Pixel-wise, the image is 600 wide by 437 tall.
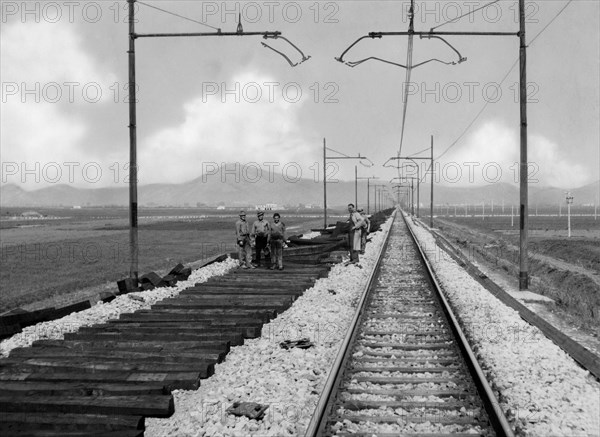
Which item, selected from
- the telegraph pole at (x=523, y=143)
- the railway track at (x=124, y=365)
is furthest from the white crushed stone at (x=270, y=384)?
the telegraph pole at (x=523, y=143)

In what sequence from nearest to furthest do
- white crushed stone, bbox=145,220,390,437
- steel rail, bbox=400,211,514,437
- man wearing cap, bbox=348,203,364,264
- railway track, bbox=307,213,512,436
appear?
1. steel rail, bbox=400,211,514,437
2. railway track, bbox=307,213,512,436
3. white crushed stone, bbox=145,220,390,437
4. man wearing cap, bbox=348,203,364,264

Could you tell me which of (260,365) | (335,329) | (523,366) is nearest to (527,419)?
(523,366)

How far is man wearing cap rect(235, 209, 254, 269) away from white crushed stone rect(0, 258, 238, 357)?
1.79m

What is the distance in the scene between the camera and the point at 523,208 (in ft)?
45.2

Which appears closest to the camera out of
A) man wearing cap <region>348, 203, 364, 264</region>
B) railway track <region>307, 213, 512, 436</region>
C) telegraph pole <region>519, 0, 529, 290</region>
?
railway track <region>307, 213, 512, 436</region>

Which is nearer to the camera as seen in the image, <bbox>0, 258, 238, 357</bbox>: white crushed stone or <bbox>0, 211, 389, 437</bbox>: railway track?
<bbox>0, 211, 389, 437</bbox>: railway track

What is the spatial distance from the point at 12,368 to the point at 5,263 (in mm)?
24673

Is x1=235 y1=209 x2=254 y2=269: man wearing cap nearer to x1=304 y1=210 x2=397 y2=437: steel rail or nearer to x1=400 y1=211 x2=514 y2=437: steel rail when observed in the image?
x1=304 y1=210 x2=397 y2=437: steel rail

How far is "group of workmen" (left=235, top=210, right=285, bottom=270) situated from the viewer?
15.9 metres

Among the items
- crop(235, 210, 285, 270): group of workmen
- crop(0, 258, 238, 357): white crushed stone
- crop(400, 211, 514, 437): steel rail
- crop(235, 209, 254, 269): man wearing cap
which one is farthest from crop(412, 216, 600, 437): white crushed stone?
crop(235, 209, 254, 269): man wearing cap

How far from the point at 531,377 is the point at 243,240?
11054mm

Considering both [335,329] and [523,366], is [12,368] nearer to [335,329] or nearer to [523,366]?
[335,329]

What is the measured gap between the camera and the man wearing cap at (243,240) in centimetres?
1595

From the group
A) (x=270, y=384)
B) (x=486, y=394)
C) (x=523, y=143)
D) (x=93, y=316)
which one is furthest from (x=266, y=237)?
(x=486, y=394)
